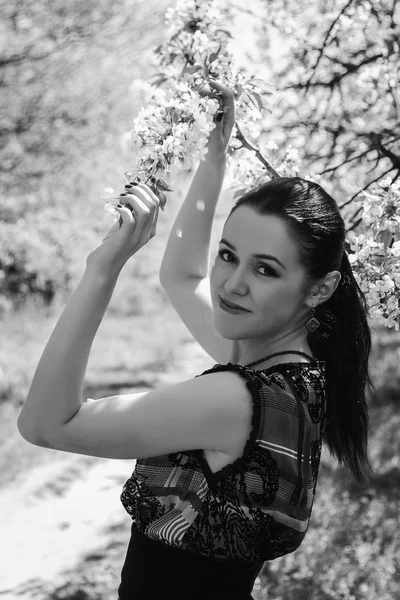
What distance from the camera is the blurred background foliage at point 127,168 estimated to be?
365 cm

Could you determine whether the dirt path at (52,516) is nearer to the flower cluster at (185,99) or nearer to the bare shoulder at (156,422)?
the bare shoulder at (156,422)

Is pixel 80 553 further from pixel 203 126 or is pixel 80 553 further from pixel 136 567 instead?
pixel 203 126

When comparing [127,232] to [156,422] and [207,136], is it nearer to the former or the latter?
[156,422]

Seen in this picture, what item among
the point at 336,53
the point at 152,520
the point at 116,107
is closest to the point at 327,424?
the point at 152,520

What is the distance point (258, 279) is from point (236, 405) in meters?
0.33

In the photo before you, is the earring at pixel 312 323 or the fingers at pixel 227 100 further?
the fingers at pixel 227 100

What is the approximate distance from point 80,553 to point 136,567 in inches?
133

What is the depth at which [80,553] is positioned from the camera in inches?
187

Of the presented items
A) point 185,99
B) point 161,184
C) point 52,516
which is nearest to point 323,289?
point 161,184

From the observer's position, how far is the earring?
1.80m

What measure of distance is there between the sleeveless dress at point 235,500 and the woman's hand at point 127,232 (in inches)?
13.2

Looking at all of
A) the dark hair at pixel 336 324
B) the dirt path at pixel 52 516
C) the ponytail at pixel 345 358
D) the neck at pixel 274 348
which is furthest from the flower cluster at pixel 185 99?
the dirt path at pixel 52 516

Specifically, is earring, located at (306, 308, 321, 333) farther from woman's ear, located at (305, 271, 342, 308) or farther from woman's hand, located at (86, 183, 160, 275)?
woman's hand, located at (86, 183, 160, 275)

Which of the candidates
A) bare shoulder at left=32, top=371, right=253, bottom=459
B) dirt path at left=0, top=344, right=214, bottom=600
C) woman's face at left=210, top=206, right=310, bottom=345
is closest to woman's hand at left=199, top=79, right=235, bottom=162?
woman's face at left=210, top=206, right=310, bottom=345
